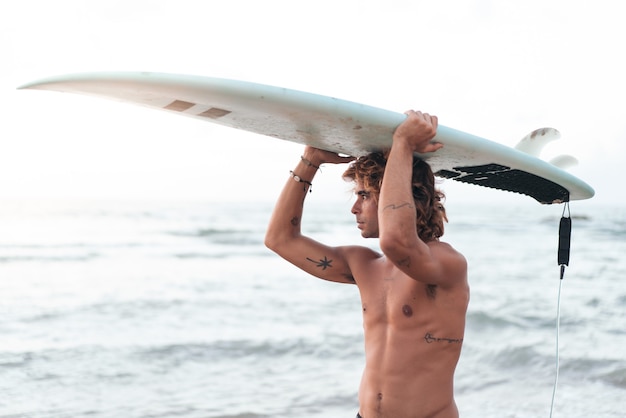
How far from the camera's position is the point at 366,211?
241 cm

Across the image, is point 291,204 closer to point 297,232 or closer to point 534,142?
point 297,232

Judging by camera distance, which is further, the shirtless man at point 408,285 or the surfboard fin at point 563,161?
the surfboard fin at point 563,161

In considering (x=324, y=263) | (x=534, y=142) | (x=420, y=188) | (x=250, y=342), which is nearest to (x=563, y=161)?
(x=534, y=142)

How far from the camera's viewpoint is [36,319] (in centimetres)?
922

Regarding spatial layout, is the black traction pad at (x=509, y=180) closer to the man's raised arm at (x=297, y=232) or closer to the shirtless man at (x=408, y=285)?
the shirtless man at (x=408, y=285)

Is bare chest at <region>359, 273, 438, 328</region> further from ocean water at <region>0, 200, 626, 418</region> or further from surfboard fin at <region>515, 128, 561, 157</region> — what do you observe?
ocean water at <region>0, 200, 626, 418</region>

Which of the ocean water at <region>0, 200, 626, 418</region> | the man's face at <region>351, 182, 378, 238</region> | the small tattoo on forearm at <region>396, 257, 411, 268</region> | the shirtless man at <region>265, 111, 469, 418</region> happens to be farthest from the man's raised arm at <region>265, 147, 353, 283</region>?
the ocean water at <region>0, 200, 626, 418</region>

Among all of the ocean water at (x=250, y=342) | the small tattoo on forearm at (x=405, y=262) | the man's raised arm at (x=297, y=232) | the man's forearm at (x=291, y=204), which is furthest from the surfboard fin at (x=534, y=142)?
the ocean water at (x=250, y=342)

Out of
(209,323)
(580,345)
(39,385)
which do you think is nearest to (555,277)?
(580,345)

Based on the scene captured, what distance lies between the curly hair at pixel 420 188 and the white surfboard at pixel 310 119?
5 cm

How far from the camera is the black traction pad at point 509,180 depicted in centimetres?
260

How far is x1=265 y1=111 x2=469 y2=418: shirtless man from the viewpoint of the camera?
203 cm

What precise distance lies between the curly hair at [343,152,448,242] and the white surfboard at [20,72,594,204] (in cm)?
5

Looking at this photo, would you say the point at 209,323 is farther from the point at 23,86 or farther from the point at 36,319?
the point at 23,86
